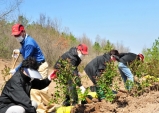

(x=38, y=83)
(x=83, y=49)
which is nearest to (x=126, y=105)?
(x=83, y=49)

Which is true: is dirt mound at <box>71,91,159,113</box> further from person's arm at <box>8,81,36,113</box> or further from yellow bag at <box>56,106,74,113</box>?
person's arm at <box>8,81,36,113</box>

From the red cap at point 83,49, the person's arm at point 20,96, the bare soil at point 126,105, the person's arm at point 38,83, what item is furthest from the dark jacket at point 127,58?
the person's arm at point 20,96

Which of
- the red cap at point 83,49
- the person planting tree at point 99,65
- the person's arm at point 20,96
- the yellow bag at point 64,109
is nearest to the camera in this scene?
the person's arm at point 20,96

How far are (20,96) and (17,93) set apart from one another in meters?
0.06

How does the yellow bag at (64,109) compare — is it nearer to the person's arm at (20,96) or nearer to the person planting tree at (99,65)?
the person planting tree at (99,65)

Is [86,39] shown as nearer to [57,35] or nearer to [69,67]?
[57,35]

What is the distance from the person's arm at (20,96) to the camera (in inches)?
166

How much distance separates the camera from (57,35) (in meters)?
19.3

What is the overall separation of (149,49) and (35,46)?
6.72m

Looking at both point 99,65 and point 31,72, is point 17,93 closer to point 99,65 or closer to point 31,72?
point 31,72

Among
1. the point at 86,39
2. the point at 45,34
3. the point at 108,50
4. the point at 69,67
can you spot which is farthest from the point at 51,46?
the point at 69,67

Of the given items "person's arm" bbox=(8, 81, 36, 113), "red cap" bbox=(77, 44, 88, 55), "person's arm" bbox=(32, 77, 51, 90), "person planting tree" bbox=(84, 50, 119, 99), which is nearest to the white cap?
"person's arm" bbox=(8, 81, 36, 113)

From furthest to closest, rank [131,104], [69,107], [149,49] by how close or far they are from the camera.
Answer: [149,49] < [131,104] < [69,107]

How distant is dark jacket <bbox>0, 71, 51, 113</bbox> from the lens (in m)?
4.22
